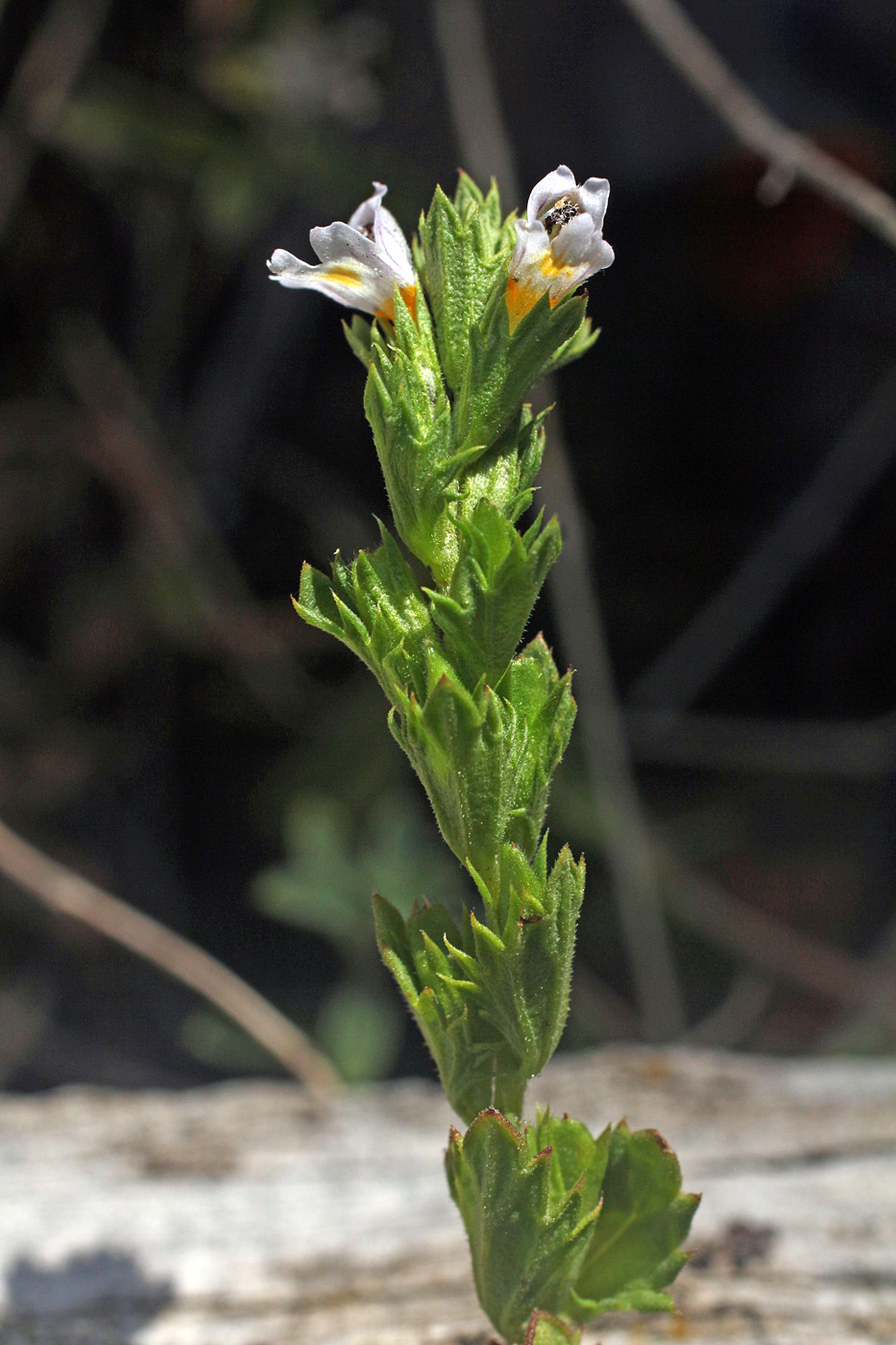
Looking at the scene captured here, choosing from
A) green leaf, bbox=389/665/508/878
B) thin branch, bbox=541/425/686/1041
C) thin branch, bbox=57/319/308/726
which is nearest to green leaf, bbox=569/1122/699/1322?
green leaf, bbox=389/665/508/878

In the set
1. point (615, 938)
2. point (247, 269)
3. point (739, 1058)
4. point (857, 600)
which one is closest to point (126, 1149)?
point (739, 1058)

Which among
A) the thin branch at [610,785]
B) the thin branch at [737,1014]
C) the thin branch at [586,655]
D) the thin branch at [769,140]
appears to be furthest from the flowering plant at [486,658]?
the thin branch at [737,1014]

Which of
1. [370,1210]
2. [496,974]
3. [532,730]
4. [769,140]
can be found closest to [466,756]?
[532,730]

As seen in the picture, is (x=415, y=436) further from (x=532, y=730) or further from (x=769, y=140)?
(x=769, y=140)

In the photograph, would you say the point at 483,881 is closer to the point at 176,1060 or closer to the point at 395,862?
the point at 395,862

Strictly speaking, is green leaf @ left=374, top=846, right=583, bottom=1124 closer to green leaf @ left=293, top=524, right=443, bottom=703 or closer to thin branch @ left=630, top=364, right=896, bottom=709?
green leaf @ left=293, top=524, right=443, bottom=703

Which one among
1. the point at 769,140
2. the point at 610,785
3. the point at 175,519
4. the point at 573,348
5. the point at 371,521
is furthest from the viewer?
the point at 371,521

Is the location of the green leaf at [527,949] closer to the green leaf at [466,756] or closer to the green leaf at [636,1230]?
the green leaf at [466,756]
